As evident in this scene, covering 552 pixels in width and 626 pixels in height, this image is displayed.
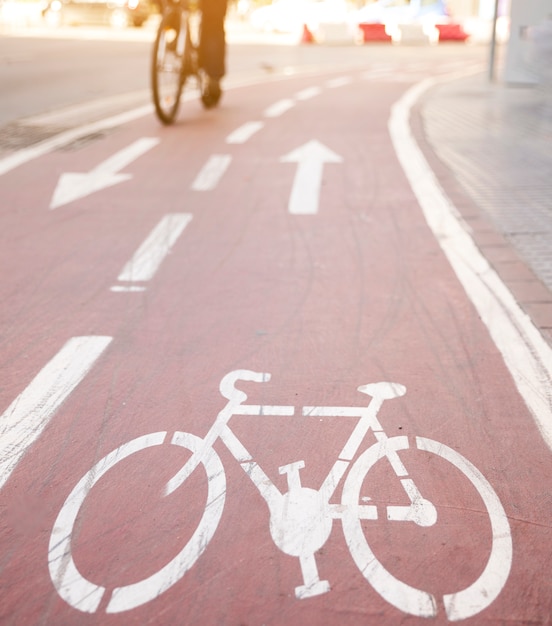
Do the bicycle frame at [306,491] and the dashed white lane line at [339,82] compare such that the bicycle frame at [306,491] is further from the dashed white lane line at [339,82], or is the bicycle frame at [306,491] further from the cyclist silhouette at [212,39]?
the dashed white lane line at [339,82]

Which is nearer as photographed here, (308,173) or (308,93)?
(308,173)

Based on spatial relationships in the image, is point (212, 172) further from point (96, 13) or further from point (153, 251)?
point (96, 13)

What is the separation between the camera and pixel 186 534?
272 cm

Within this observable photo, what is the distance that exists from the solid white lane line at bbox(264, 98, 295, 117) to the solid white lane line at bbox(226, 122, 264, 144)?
87 cm

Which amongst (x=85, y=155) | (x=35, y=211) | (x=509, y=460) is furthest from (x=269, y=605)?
(x=85, y=155)

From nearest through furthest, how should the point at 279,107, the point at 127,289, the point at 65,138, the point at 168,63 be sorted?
1. the point at 127,289
2. the point at 65,138
3. the point at 168,63
4. the point at 279,107

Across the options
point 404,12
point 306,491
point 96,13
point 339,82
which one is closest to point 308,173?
point 306,491

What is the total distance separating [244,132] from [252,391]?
6759mm

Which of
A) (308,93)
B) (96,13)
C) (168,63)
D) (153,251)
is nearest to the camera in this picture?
(153,251)

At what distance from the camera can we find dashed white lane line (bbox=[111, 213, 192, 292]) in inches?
202

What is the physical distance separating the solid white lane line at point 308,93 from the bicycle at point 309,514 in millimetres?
10359

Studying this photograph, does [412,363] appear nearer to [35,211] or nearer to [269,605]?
[269,605]

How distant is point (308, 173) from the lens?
7922mm

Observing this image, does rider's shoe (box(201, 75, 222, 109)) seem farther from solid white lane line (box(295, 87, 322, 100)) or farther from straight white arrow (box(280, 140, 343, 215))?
straight white arrow (box(280, 140, 343, 215))
